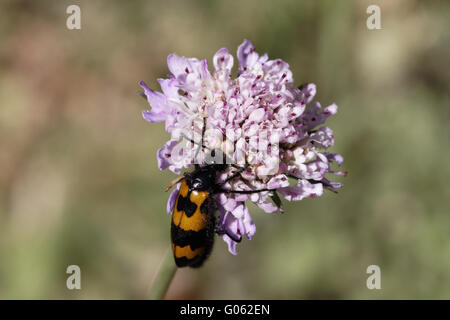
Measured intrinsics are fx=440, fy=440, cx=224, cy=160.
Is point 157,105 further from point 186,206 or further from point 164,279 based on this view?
point 164,279

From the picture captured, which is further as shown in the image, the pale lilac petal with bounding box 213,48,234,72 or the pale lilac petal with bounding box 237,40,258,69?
the pale lilac petal with bounding box 237,40,258,69

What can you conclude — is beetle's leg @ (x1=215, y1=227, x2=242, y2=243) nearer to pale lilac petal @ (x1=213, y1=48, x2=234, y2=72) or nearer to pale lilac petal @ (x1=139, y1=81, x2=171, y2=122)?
pale lilac petal @ (x1=139, y1=81, x2=171, y2=122)

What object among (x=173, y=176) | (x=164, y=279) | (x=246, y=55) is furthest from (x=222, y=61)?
(x=173, y=176)

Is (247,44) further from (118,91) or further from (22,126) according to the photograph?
(22,126)

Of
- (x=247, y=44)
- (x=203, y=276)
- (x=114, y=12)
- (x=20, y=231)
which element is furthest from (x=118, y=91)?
(x=247, y=44)

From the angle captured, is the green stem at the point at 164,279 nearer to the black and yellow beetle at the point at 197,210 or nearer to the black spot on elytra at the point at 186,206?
the black and yellow beetle at the point at 197,210

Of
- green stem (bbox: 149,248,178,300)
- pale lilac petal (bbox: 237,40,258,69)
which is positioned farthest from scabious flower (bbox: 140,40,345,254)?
green stem (bbox: 149,248,178,300)

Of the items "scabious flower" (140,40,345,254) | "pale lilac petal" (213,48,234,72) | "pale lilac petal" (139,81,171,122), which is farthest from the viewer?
"pale lilac petal" (213,48,234,72)
